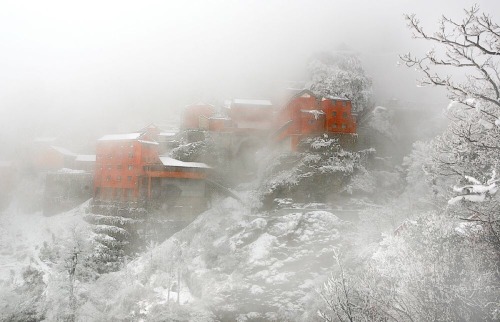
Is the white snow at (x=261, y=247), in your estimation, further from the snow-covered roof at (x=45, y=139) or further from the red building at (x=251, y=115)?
the snow-covered roof at (x=45, y=139)

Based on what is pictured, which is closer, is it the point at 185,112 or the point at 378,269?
the point at 378,269

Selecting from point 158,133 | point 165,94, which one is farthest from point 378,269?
point 165,94

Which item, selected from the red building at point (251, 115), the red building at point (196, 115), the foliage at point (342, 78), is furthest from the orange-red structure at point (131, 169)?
the foliage at point (342, 78)

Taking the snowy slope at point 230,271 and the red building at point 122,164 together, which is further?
the red building at point 122,164

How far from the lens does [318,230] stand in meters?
47.4

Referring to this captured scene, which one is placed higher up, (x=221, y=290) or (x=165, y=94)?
(x=165, y=94)

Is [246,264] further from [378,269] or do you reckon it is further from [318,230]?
[378,269]

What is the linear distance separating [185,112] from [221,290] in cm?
3473

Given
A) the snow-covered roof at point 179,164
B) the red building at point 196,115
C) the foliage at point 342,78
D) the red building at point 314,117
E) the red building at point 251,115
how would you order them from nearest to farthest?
the red building at point 314,117 < the snow-covered roof at point 179,164 < the red building at point 251,115 < the red building at point 196,115 < the foliage at point 342,78

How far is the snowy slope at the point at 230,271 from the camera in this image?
4031cm

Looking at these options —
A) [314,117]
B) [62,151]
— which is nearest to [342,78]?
[314,117]

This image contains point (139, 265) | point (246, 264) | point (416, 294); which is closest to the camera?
point (416, 294)

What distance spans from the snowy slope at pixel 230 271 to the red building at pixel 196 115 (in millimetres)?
17623

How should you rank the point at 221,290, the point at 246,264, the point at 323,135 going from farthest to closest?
the point at 323,135 → the point at 246,264 → the point at 221,290
